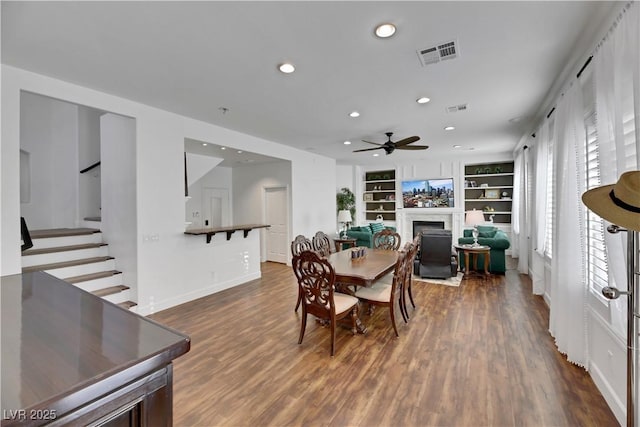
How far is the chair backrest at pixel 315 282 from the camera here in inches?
108

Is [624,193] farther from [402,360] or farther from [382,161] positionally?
[382,161]

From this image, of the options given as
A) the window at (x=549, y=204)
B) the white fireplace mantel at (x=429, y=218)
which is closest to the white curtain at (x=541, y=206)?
the window at (x=549, y=204)

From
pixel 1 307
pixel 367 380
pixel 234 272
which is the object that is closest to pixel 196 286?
pixel 234 272

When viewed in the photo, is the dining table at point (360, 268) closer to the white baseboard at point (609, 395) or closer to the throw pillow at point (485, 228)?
the white baseboard at point (609, 395)

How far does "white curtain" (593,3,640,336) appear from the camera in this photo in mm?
1637

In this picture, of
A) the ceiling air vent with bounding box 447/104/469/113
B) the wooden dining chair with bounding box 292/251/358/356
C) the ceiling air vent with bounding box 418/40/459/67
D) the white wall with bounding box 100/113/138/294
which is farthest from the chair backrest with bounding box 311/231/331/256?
the ceiling air vent with bounding box 418/40/459/67

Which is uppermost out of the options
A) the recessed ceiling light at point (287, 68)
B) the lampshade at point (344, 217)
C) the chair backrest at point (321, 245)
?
the recessed ceiling light at point (287, 68)

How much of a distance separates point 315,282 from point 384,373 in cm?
102

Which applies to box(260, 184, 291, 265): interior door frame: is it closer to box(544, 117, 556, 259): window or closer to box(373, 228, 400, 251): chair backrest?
box(373, 228, 400, 251): chair backrest

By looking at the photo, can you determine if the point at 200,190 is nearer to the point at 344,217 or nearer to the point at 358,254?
the point at 344,217

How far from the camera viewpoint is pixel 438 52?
253 centimetres

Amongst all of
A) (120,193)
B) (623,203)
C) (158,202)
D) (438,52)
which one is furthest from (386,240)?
(120,193)

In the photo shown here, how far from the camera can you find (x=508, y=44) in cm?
243

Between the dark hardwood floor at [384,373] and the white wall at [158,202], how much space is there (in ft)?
1.89
